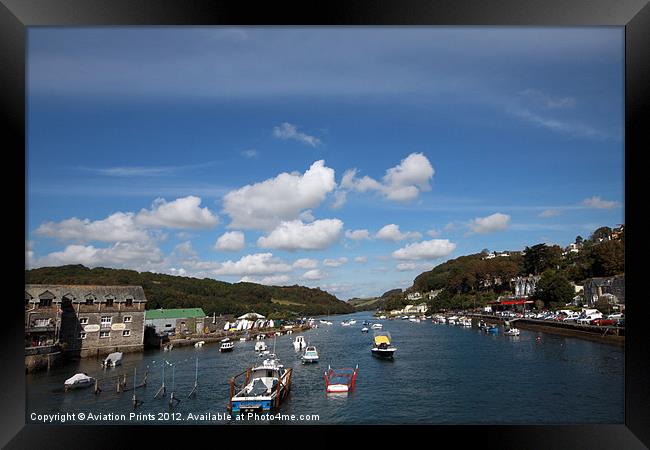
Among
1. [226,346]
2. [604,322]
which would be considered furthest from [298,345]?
[604,322]

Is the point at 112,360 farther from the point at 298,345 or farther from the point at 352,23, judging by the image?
the point at 352,23

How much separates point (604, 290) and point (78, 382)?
48.4 feet

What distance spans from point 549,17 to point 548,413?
582 cm

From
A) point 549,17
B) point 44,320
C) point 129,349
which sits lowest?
point 129,349

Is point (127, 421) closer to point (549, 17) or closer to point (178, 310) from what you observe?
point (549, 17)

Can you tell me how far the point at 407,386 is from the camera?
323 inches

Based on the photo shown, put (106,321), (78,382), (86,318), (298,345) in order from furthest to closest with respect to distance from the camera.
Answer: (298,345) → (106,321) → (86,318) → (78,382)

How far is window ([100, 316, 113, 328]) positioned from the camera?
994cm

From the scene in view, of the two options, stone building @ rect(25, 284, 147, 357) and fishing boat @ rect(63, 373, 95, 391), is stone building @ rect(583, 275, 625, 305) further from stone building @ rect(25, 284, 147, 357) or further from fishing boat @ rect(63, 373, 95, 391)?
fishing boat @ rect(63, 373, 95, 391)

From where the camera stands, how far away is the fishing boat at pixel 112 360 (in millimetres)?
9308

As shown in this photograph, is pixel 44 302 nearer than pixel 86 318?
Yes

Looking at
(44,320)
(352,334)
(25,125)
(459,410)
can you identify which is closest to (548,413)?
(459,410)

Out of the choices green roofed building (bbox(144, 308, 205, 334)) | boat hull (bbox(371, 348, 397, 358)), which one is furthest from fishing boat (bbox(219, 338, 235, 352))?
boat hull (bbox(371, 348, 397, 358))

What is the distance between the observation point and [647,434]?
2.82m
